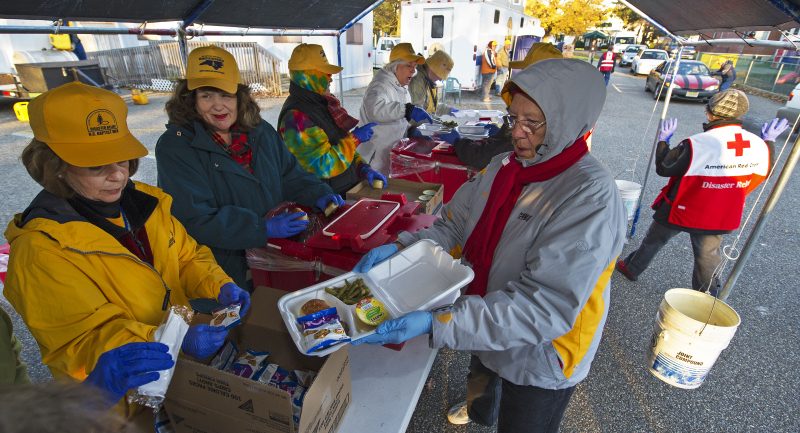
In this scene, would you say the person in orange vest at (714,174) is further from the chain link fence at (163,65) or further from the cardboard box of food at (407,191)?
the chain link fence at (163,65)

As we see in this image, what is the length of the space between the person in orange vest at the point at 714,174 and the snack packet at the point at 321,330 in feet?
9.79

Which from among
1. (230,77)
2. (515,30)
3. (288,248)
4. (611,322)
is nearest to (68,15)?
(230,77)

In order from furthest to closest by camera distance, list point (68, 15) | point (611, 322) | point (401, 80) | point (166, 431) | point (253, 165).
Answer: point (401, 80)
point (611, 322)
point (68, 15)
point (253, 165)
point (166, 431)

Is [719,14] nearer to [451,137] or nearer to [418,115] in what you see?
[451,137]

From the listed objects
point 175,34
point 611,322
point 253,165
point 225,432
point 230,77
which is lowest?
point 611,322

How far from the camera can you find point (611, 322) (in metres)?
3.38

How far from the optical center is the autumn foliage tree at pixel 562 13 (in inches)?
1249

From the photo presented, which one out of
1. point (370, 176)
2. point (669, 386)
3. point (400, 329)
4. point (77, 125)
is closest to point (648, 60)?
point (669, 386)

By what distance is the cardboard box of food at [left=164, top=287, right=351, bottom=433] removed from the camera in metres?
1.08

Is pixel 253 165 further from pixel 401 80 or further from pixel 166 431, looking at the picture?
pixel 401 80

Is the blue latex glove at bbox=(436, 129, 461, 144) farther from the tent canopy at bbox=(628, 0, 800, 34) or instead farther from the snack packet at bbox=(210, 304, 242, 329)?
the snack packet at bbox=(210, 304, 242, 329)

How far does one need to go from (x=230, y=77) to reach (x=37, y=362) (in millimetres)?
2497

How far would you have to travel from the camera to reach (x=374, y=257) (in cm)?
169

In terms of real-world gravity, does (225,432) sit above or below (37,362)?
above
